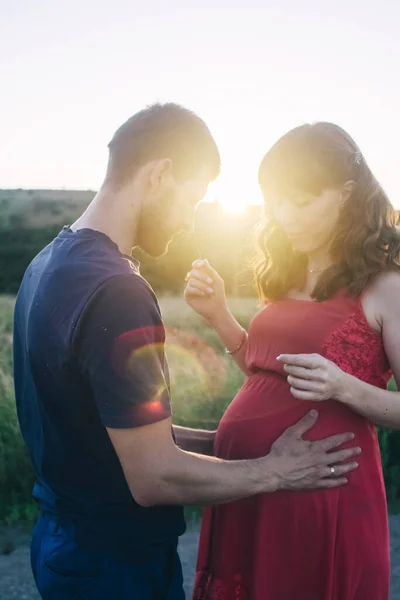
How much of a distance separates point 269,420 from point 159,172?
0.95 m

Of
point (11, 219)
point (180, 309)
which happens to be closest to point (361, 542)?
point (180, 309)

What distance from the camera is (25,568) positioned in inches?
182

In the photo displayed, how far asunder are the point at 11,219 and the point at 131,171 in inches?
1307

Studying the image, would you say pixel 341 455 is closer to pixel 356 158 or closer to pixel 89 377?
pixel 89 377

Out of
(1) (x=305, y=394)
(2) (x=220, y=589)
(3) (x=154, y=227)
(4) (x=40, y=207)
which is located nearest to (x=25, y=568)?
(2) (x=220, y=589)

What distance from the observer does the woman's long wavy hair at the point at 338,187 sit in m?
2.47

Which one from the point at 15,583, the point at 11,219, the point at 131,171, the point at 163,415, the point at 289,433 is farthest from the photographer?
the point at 11,219

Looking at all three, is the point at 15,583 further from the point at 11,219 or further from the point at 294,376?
the point at 11,219

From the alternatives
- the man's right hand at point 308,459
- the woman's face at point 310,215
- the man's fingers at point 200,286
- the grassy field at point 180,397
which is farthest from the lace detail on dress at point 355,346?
the grassy field at point 180,397

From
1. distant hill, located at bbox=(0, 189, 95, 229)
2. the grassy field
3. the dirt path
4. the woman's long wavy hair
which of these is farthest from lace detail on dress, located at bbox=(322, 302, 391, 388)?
distant hill, located at bbox=(0, 189, 95, 229)

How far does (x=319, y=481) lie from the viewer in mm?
2217

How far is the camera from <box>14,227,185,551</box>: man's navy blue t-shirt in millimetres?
1722

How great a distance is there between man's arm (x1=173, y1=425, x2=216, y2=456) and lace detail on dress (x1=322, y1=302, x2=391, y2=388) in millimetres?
573

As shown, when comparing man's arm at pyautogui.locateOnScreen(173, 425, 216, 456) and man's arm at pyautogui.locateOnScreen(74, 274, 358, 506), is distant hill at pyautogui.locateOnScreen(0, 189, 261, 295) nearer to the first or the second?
man's arm at pyautogui.locateOnScreen(173, 425, 216, 456)
